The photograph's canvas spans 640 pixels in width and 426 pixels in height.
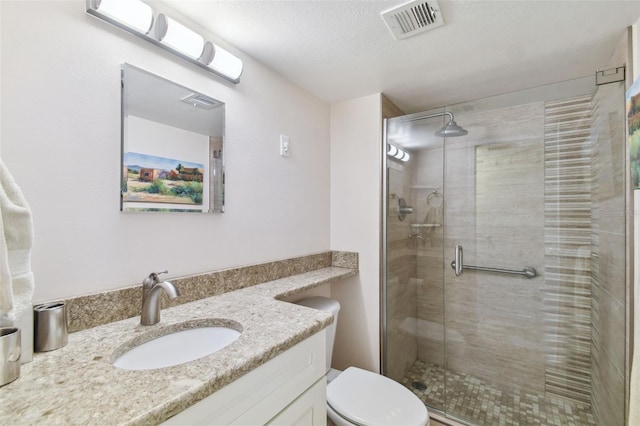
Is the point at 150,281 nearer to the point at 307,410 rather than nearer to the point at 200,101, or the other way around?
the point at 307,410

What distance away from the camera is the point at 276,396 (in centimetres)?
86

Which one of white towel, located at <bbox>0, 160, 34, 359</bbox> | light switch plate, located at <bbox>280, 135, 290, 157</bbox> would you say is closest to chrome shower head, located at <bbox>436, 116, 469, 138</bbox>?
light switch plate, located at <bbox>280, 135, 290, 157</bbox>

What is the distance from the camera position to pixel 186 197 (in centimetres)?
127

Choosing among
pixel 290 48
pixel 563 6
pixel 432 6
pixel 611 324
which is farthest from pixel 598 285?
pixel 290 48

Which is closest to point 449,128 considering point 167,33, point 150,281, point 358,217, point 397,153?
point 397,153

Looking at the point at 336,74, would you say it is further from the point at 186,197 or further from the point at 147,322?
the point at 147,322

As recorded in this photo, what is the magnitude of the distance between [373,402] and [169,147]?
1.48 m

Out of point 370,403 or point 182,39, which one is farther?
point 370,403

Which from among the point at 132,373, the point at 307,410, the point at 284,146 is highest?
the point at 284,146

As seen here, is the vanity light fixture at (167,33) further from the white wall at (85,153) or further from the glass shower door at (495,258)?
the glass shower door at (495,258)

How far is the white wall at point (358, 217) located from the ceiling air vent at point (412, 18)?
683mm

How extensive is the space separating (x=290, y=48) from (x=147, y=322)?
4.57ft

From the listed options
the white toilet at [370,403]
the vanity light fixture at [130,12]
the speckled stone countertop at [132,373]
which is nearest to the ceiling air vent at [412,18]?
the vanity light fixture at [130,12]

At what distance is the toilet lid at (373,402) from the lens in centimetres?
127
